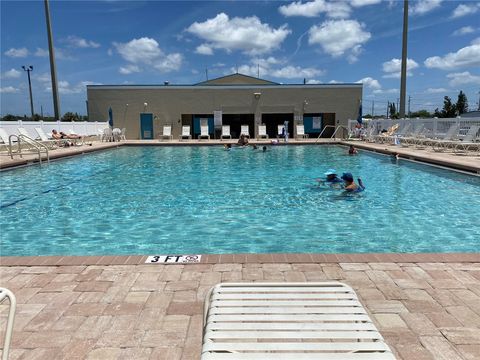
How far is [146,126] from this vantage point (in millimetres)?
27906

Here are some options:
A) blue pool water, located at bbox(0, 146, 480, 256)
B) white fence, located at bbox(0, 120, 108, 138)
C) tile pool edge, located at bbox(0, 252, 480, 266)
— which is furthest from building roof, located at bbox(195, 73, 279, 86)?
tile pool edge, located at bbox(0, 252, 480, 266)

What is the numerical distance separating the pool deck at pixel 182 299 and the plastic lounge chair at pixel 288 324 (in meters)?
0.59

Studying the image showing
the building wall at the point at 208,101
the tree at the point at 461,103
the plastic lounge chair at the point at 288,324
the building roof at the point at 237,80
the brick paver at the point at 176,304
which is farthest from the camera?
the tree at the point at 461,103

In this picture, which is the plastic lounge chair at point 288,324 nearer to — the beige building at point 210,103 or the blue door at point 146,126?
the beige building at point 210,103

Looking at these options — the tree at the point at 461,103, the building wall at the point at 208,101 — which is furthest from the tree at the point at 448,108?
the building wall at the point at 208,101

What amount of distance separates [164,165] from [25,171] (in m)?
4.46

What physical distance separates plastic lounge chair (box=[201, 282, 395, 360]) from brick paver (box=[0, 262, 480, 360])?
1.96 feet

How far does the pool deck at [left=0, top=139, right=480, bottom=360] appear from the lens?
227 cm

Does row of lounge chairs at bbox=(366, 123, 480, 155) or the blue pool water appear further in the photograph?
row of lounge chairs at bbox=(366, 123, 480, 155)

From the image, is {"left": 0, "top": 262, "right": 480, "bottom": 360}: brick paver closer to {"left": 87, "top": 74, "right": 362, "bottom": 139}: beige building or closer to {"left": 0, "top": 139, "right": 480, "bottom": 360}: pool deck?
{"left": 0, "top": 139, "right": 480, "bottom": 360}: pool deck

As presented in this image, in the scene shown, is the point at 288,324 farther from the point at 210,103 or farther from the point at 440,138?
the point at 210,103

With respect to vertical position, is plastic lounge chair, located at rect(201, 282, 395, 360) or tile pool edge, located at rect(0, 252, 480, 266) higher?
plastic lounge chair, located at rect(201, 282, 395, 360)

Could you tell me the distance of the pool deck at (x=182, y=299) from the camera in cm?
227

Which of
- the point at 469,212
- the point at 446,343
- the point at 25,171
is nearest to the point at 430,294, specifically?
the point at 446,343
